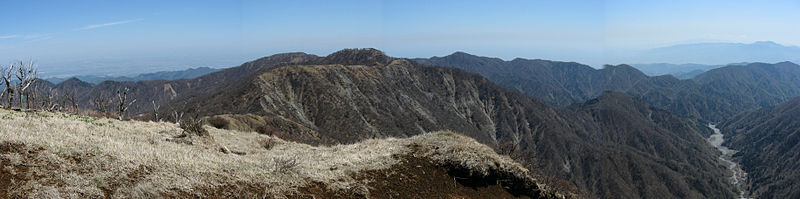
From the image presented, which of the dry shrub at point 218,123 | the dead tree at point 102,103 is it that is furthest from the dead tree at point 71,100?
the dry shrub at point 218,123

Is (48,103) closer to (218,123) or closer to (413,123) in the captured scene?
(218,123)

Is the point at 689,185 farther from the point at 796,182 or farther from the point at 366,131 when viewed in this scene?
the point at 366,131

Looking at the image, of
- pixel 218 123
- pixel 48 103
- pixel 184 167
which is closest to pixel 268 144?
pixel 184 167

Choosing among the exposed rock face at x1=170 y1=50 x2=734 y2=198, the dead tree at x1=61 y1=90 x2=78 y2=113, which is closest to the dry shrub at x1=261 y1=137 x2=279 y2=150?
the dead tree at x1=61 y1=90 x2=78 y2=113

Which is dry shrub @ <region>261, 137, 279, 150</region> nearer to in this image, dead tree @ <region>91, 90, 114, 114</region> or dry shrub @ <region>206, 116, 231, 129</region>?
dead tree @ <region>91, 90, 114, 114</region>

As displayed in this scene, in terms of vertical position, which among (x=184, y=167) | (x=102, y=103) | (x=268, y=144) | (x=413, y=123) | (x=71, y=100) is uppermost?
(x=184, y=167)

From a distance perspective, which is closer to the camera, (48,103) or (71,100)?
(48,103)

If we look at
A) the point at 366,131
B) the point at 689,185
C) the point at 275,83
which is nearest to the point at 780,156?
the point at 689,185

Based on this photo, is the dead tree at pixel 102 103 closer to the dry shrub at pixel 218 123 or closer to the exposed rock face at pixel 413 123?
the dry shrub at pixel 218 123
